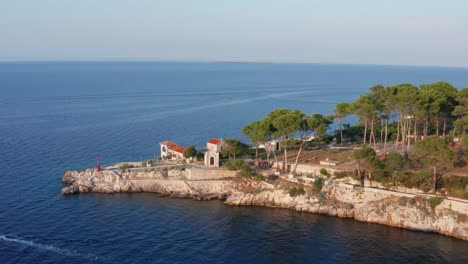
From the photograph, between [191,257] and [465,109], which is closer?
[191,257]

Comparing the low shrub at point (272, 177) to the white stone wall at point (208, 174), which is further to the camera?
the white stone wall at point (208, 174)

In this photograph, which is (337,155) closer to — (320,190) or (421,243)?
(320,190)

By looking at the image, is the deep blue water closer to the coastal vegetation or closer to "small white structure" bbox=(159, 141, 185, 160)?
"small white structure" bbox=(159, 141, 185, 160)

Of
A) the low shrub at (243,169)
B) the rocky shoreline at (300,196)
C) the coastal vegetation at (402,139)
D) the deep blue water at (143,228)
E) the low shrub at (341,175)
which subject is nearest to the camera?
the deep blue water at (143,228)

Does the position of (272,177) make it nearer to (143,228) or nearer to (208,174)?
(208,174)

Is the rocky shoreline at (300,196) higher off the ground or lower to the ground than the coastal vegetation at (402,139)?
lower

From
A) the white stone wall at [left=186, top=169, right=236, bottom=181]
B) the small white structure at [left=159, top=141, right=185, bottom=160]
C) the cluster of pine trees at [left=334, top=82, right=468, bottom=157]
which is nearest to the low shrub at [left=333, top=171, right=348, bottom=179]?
the cluster of pine trees at [left=334, top=82, right=468, bottom=157]

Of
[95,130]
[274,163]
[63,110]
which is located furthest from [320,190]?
[63,110]

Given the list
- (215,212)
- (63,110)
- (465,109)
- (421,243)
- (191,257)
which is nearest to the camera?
(191,257)

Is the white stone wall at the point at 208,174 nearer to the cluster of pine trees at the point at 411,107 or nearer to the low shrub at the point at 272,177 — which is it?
the low shrub at the point at 272,177

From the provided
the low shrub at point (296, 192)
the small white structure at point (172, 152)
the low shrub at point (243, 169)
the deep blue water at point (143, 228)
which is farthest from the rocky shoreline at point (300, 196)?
the small white structure at point (172, 152)
